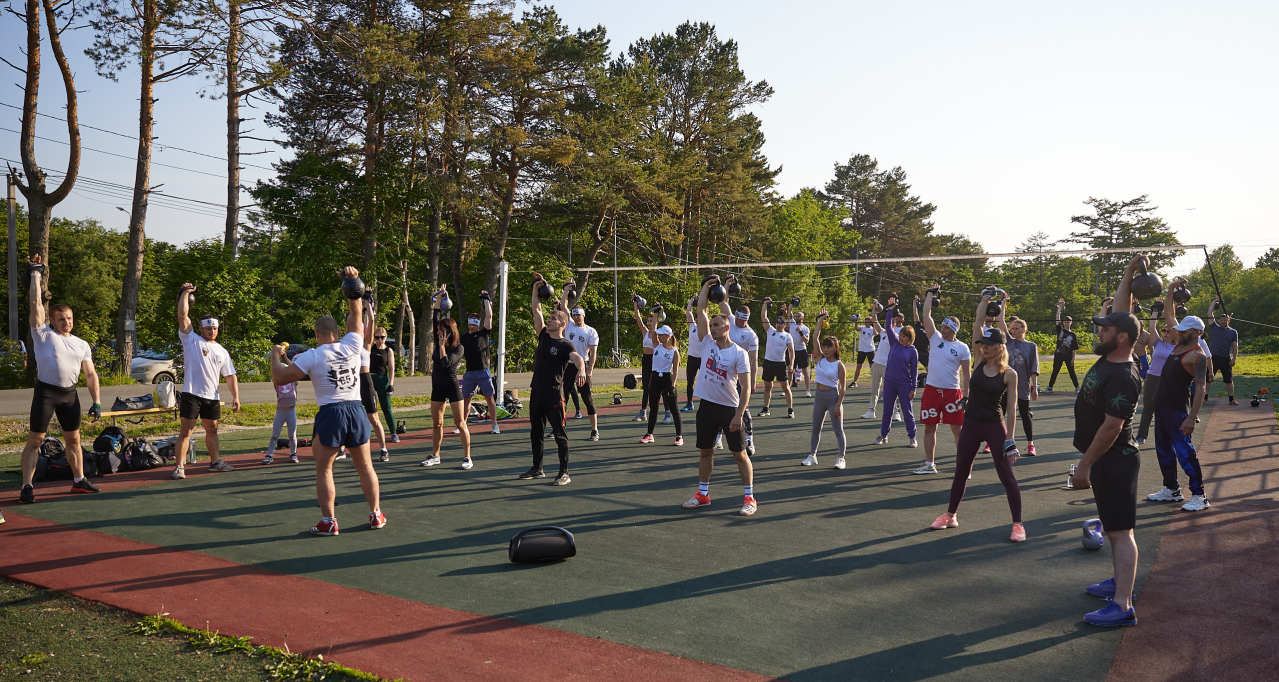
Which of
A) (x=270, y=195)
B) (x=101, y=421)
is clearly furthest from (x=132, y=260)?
(x=101, y=421)


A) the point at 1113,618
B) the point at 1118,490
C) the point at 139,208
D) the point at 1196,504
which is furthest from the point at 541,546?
the point at 139,208

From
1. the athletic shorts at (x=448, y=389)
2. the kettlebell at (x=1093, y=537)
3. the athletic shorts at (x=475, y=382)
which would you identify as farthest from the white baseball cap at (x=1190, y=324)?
the athletic shorts at (x=475, y=382)

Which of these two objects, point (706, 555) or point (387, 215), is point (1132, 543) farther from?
point (387, 215)

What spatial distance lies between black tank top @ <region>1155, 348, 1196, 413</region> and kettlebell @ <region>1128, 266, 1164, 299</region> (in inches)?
107

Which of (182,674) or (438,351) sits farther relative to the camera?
(438,351)

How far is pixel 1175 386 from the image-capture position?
24.6 ft

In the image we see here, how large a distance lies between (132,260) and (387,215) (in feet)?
36.0

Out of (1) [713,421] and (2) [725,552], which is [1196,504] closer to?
(1) [713,421]

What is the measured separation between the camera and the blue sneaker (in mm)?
4699

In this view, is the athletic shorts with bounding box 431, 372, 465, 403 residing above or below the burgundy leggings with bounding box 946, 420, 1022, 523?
above

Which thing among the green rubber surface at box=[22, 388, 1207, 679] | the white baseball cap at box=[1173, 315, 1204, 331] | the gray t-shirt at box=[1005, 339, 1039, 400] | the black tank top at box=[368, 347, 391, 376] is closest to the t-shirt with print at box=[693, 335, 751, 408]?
the green rubber surface at box=[22, 388, 1207, 679]

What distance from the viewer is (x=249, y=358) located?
25.5 meters

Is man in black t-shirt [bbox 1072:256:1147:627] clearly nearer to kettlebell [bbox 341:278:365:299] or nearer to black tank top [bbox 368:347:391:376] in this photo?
kettlebell [bbox 341:278:365:299]

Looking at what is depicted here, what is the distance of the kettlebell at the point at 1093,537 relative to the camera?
636 cm
